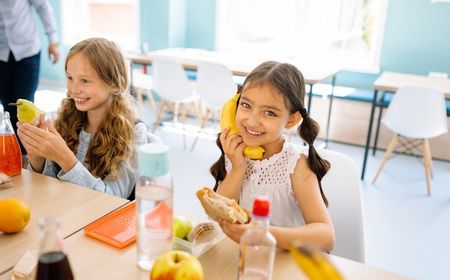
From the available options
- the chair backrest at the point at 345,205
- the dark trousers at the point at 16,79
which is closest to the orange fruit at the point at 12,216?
the chair backrest at the point at 345,205

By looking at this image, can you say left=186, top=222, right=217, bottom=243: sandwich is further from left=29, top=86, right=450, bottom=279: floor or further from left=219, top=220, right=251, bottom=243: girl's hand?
left=29, top=86, right=450, bottom=279: floor

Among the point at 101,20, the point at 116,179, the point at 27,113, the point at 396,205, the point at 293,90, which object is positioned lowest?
the point at 396,205

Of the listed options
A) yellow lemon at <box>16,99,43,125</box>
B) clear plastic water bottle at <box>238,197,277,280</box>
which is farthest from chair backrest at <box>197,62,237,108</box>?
clear plastic water bottle at <box>238,197,277,280</box>

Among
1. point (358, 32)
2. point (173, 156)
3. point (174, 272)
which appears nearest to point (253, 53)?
point (358, 32)

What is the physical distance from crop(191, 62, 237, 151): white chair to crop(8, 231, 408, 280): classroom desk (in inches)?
98.8

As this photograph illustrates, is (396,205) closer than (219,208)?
No

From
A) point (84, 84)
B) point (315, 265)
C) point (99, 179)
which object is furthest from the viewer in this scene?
point (84, 84)

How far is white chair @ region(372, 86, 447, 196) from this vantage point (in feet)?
9.59

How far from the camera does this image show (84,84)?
60.4 inches

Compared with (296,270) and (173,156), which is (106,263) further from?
(173,156)

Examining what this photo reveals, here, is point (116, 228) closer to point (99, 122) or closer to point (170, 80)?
point (99, 122)

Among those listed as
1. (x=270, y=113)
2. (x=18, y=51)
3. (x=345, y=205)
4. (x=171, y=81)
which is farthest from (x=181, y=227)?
(x=171, y=81)

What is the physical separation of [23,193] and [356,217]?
→ 988 mm

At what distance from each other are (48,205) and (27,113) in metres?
0.31
